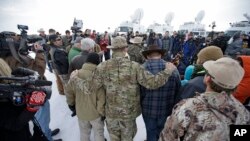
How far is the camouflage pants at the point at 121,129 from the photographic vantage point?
2453mm

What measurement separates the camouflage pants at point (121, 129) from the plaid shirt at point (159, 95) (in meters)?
0.28

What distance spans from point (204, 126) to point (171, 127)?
0.79ft

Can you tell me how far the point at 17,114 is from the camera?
172cm

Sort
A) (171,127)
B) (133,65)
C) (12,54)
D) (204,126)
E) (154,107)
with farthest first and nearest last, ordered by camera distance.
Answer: (12,54), (154,107), (133,65), (171,127), (204,126)

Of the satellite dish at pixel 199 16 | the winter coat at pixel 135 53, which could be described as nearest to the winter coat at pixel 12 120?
the winter coat at pixel 135 53

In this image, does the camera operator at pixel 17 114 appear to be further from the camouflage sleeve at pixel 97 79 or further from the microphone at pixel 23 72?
the camouflage sleeve at pixel 97 79

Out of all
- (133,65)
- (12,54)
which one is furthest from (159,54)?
(12,54)

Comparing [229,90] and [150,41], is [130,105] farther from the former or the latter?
[150,41]

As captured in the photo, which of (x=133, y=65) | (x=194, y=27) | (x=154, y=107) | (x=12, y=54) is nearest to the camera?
(x=133, y=65)

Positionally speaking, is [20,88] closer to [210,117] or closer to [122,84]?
[122,84]

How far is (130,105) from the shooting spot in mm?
2412

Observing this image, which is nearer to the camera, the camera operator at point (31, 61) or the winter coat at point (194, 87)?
the winter coat at point (194, 87)

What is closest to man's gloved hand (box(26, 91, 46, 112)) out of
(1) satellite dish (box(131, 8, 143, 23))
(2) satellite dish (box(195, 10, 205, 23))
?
(1) satellite dish (box(131, 8, 143, 23))

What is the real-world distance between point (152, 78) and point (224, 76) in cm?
101
